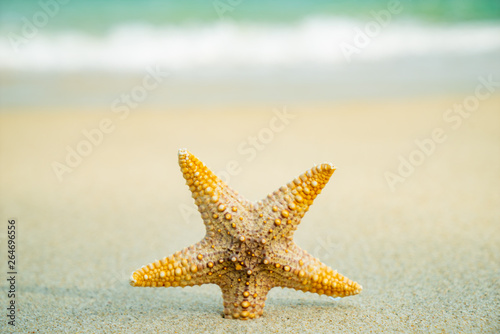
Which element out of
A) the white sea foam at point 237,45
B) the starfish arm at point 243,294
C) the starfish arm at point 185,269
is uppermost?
the white sea foam at point 237,45

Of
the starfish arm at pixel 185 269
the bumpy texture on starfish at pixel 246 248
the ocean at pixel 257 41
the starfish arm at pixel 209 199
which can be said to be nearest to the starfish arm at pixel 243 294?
the bumpy texture on starfish at pixel 246 248

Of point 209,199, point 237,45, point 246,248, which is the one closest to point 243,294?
point 246,248

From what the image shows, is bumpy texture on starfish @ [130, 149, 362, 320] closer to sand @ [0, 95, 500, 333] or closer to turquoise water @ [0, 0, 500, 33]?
sand @ [0, 95, 500, 333]

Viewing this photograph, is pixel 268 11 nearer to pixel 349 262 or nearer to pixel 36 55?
pixel 36 55

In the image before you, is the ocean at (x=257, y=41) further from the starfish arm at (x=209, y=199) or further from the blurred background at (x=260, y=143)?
the starfish arm at (x=209, y=199)

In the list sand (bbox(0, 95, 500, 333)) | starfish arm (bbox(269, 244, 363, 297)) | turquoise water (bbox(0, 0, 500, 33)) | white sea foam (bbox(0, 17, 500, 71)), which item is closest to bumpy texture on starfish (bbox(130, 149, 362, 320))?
starfish arm (bbox(269, 244, 363, 297))

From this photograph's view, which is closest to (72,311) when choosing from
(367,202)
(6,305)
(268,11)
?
(6,305)
